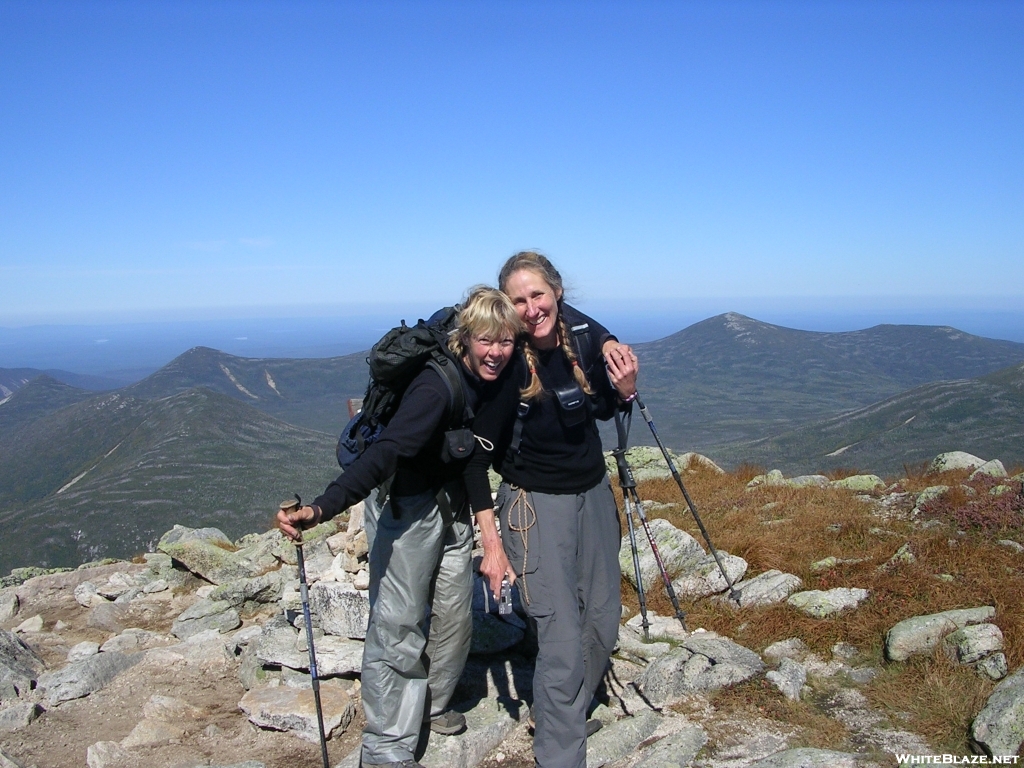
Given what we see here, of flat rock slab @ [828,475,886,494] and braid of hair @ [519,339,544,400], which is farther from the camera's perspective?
flat rock slab @ [828,475,886,494]

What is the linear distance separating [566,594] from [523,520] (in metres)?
0.56

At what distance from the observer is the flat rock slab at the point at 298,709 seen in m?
5.75

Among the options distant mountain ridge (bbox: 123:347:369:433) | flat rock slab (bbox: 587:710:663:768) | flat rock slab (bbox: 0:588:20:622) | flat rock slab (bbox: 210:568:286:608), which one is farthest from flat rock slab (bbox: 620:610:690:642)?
distant mountain ridge (bbox: 123:347:369:433)

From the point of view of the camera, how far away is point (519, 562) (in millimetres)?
4707

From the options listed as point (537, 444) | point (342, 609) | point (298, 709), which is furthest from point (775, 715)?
point (342, 609)

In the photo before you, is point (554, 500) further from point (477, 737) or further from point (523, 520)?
point (477, 737)

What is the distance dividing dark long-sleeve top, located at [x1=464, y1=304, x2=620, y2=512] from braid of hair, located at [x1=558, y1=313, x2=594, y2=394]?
4 cm

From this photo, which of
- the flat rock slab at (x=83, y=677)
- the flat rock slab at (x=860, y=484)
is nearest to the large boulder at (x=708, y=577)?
the flat rock slab at (x=860, y=484)

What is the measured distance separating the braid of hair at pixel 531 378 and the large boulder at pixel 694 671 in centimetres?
290

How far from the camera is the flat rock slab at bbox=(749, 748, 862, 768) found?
14.9 ft

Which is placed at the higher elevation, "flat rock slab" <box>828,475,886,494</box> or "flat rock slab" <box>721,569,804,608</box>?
"flat rock slab" <box>721,569,804,608</box>

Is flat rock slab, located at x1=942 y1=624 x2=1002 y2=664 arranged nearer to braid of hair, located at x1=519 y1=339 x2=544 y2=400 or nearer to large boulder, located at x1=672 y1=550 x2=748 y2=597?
large boulder, located at x1=672 y1=550 x2=748 y2=597

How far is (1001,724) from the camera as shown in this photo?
460cm

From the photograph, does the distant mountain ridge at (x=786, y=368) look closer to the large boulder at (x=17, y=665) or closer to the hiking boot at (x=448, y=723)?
the large boulder at (x=17, y=665)
